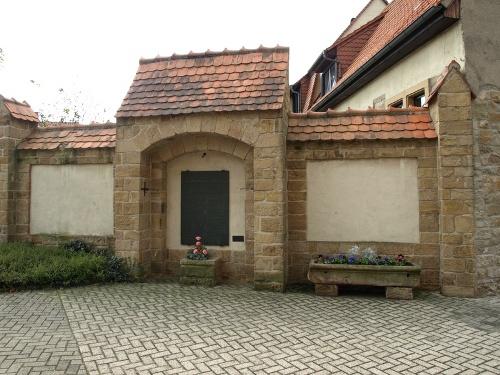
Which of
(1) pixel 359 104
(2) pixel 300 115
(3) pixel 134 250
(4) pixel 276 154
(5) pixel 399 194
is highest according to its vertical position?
(1) pixel 359 104

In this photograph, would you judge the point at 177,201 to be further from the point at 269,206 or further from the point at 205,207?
the point at 269,206

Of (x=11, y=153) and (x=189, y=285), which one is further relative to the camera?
(x=11, y=153)

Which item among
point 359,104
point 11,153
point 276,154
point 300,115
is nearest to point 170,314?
point 276,154

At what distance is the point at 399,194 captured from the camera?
734 centimetres

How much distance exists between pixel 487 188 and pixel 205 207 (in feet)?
17.0

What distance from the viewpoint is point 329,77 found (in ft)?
51.4

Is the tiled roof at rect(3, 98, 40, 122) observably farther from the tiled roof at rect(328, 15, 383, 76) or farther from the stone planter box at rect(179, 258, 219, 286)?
the tiled roof at rect(328, 15, 383, 76)

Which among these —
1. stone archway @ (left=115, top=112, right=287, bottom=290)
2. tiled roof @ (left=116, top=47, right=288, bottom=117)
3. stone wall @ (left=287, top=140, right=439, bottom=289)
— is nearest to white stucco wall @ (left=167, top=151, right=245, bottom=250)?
stone archway @ (left=115, top=112, right=287, bottom=290)

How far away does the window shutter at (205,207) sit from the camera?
8023mm

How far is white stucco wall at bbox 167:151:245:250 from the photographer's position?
796cm

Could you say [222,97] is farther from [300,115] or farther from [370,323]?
[370,323]

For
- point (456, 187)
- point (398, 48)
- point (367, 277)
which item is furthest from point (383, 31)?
point (367, 277)

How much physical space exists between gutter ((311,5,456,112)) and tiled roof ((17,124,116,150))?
6536 mm

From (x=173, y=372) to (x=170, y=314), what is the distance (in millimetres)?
1859
